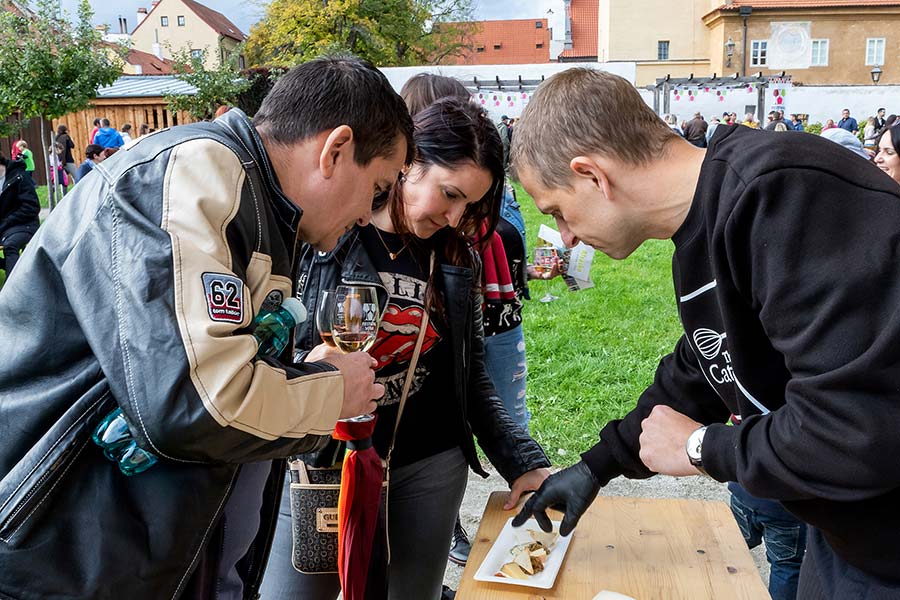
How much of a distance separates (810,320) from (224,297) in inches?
35.0

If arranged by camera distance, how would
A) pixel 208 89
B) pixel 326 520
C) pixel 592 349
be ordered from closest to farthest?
Answer: pixel 326 520
pixel 592 349
pixel 208 89

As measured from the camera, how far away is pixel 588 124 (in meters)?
1.53

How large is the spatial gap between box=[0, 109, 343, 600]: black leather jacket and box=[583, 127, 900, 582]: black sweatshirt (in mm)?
735

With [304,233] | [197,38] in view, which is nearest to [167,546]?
[304,233]

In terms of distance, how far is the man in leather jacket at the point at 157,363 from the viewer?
46.1 inches

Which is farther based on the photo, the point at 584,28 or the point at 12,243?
the point at 584,28

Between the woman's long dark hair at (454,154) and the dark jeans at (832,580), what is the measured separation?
1.15 meters

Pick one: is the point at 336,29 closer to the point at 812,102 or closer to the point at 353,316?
the point at 812,102

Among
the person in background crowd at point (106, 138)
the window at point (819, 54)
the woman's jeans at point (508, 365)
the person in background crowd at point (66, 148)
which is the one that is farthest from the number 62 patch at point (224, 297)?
the window at point (819, 54)

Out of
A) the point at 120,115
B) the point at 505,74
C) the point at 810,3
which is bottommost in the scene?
the point at 120,115

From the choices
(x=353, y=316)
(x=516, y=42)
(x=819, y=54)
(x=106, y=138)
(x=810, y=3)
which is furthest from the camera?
(x=516, y=42)

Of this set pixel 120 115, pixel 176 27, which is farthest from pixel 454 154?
pixel 176 27

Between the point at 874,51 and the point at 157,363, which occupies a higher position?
the point at 874,51

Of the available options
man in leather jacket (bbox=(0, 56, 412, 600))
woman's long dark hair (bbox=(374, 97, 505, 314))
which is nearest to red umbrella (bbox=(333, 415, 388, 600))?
man in leather jacket (bbox=(0, 56, 412, 600))
